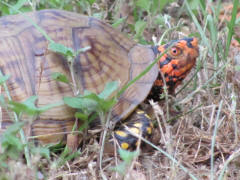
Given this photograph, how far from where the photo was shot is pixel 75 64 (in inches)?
81.4

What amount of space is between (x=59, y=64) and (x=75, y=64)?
9cm

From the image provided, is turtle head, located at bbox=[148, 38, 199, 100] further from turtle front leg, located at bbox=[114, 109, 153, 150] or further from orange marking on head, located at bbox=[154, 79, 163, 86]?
turtle front leg, located at bbox=[114, 109, 153, 150]

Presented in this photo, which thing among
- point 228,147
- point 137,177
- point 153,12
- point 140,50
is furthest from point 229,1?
point 137,177

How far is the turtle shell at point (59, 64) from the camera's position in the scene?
1951mm

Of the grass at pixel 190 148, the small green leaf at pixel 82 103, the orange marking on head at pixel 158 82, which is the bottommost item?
the grass at pixel 190 148

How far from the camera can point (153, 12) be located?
3070mm

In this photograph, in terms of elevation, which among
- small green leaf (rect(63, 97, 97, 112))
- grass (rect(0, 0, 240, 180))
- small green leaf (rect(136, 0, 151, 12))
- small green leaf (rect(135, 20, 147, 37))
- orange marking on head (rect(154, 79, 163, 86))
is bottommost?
grass (rect(0, 0, 240, 180))

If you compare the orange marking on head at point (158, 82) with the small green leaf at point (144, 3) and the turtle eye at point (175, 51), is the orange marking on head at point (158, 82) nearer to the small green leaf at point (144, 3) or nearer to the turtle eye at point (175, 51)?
the turtle eye at point (175, 51)

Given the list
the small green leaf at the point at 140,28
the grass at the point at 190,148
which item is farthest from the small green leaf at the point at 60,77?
the small green leaf at the point at 140,28

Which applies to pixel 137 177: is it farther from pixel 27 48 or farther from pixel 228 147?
pixel 27 48

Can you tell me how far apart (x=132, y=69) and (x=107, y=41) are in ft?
0.71

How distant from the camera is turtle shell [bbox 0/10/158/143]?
1951 millimetres

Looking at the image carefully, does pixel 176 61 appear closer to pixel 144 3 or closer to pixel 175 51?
pixel 175 51

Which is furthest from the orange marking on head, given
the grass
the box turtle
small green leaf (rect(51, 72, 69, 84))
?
small green leaf (rect(51, 72, 69, 84))
